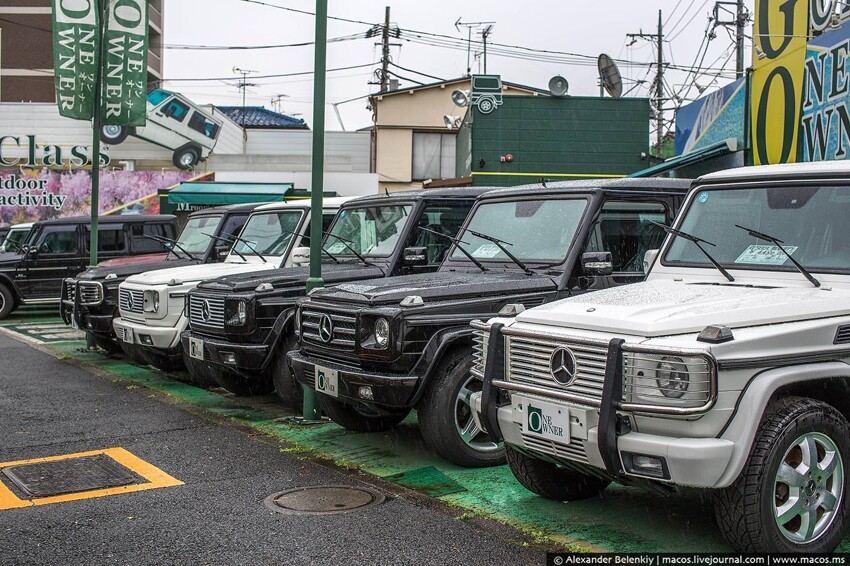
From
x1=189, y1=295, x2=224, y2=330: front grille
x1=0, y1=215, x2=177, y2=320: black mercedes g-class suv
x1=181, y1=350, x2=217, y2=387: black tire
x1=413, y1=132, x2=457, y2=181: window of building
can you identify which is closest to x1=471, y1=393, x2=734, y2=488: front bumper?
x1=189, y1=295, x2=224, y2=330: front grille

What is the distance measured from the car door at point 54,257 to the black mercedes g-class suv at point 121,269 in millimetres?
4938

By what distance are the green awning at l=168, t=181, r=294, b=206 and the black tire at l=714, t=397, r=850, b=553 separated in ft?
64.7

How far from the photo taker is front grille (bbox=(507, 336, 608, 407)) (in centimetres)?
427

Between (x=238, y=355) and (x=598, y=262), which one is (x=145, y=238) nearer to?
(x=238, y=355)

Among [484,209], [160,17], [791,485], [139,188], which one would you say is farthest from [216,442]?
[160,17]

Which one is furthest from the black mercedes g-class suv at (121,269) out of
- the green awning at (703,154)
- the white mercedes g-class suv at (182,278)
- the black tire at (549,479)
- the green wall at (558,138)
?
the green wall at (558,138)

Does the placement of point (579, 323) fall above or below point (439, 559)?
above

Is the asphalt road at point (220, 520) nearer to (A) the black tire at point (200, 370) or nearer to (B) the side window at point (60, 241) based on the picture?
(A) the black tire at point (200, 370)

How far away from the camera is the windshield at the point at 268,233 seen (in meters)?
10.3

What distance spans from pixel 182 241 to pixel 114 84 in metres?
3.21

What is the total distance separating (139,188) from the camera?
2977 cm

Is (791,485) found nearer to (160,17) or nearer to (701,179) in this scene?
(701,179)

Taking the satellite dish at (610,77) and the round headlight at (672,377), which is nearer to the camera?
the round headlight at (672,377)

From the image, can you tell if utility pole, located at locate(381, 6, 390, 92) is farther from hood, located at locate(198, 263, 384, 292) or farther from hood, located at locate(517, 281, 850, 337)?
hood, located at locate(517, 281, 850, 337)
